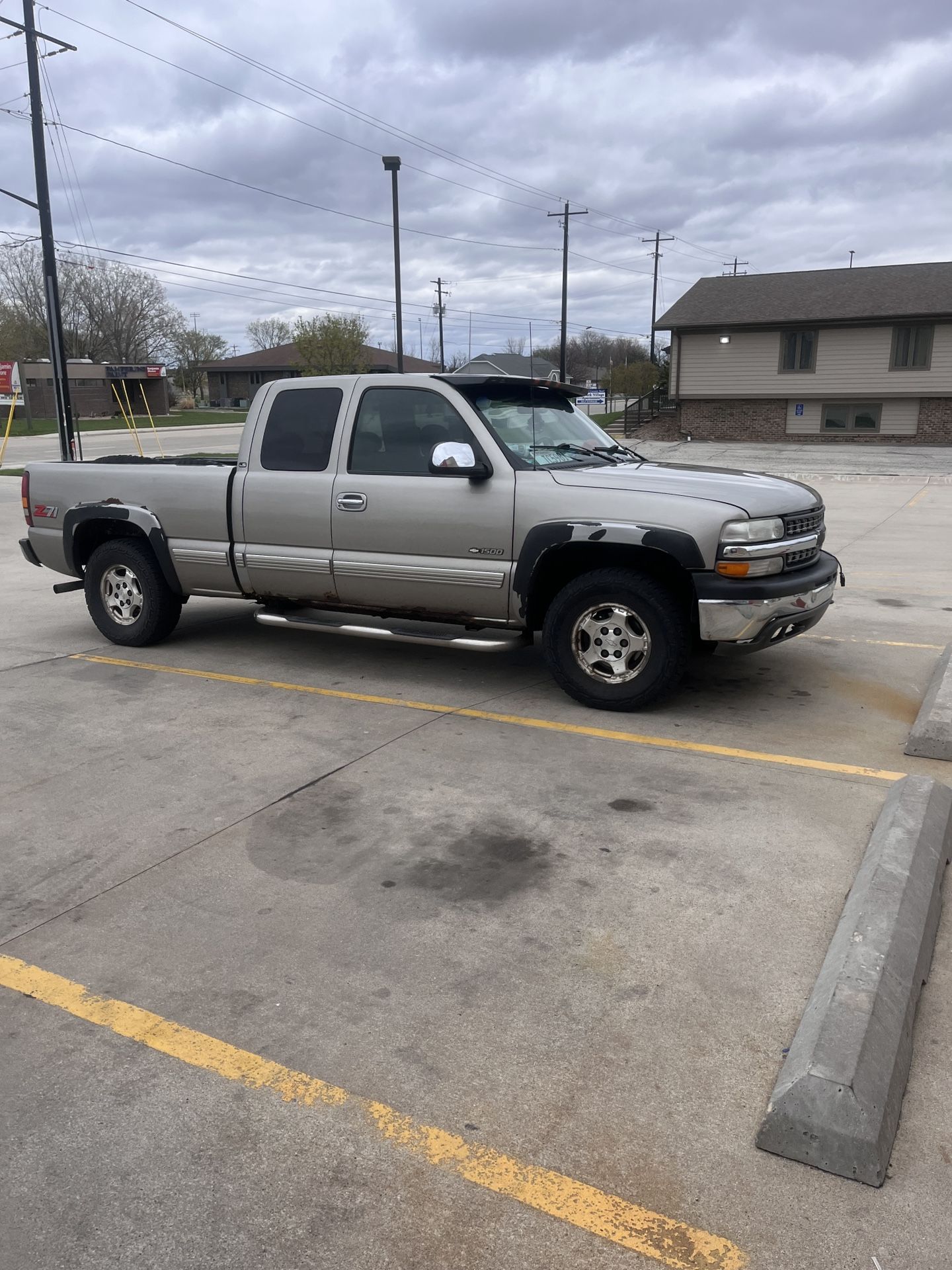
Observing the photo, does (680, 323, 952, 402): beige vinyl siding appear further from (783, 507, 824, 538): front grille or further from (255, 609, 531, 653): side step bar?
(255, 609, 531, 653): side step bar

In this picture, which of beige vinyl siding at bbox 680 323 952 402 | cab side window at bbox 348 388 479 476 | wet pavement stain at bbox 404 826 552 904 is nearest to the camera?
wet pavement stain at bbox 404 826 552 904

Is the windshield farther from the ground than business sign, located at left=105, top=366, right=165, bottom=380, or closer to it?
closer to it

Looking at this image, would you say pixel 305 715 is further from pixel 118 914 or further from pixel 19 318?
pixel 19 318

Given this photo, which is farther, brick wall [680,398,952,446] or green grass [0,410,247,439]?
green grass [0,410,247,439]

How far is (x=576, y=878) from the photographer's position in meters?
3.95

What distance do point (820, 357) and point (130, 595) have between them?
33.1 meters

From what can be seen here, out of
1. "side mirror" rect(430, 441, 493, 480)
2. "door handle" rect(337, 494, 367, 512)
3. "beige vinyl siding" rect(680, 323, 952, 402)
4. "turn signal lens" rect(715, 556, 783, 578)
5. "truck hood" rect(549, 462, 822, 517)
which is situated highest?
"beige vinyl siding" rect(680, 323, 952, 402)

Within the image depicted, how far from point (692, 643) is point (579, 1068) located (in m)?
3.51

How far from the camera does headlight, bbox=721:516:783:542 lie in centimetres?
543

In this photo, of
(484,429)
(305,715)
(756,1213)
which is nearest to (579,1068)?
(756,1213)

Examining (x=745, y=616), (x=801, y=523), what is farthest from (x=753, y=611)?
(x=801, y=523)

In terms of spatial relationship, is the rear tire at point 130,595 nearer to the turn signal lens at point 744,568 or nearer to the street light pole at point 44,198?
the turn signal lens at point 744,568

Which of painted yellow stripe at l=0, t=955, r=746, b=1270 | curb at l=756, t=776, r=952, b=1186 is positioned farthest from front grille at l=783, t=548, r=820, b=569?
painted yellow stripe at l=0, t=955, r=746, b=1270

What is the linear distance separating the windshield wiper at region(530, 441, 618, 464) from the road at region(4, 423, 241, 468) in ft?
85.4
